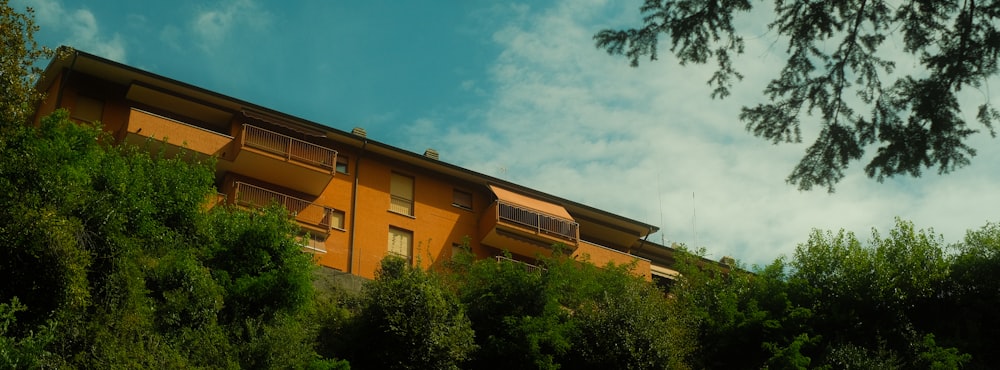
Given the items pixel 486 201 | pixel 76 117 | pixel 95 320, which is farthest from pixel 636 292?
pixel 76 117

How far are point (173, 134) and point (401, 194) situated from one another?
29.3ft

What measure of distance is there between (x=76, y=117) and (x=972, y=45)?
29417 millimetres

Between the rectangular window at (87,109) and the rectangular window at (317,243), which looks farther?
the rectangular window at (317,243)

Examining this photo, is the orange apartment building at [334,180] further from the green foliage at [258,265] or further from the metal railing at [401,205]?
the green foliage at [258,265]

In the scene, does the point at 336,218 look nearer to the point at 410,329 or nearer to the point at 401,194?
the point at 401,194

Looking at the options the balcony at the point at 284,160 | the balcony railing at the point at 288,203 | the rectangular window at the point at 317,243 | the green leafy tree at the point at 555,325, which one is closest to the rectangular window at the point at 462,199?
the balcony at the point at 284,160

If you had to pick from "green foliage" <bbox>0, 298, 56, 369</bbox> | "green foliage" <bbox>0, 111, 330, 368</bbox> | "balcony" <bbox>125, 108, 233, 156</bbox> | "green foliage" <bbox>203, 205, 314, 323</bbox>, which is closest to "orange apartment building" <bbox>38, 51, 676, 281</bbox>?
"balcony" <bbox>125, 108, 233, 156</bbox>

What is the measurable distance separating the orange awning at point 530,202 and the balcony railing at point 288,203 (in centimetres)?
714

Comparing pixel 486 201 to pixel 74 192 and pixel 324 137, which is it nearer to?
pixel 324 137

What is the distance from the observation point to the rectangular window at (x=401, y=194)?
37781 mm

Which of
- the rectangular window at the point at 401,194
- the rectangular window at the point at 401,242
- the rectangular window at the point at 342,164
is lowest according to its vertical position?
the rectangular window at the point at 401,242

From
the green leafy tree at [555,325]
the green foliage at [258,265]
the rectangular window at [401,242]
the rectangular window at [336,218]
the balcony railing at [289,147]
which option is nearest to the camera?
the green foliage at [258,265]

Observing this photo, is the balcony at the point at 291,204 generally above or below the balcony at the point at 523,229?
below

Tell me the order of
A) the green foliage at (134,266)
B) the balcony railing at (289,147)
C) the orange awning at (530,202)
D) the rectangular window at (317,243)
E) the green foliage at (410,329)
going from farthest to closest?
the orange awning at (530,202) → the balcony railing at (289,147) → the rectangular window at (317,243) → the green foliage at (410,329) → the green foliage at (134,266)
